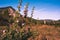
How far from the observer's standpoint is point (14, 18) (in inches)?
245

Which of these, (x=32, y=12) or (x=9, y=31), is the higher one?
(x=32, y=12)

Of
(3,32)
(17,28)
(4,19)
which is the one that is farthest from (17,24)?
(4,19)

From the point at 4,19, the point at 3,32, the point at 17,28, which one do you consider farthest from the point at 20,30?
the point at 4,19

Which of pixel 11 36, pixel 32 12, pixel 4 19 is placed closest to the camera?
pixel 11 36

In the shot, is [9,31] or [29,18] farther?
[29,18]

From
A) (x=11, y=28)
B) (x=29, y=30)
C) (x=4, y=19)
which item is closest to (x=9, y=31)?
(x=11, y=28)

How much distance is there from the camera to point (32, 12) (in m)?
6.62

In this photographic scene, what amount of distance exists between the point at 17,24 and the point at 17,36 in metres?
0.34

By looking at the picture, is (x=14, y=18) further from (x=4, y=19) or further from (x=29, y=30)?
(x=4, y=19)

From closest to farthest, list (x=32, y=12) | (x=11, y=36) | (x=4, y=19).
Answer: (x=11, y=36) < (x=32, y=12) < (x=4, y=19)

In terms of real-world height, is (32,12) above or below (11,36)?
above

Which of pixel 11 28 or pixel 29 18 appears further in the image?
pixel 29 18

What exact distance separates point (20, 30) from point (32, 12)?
2.64 feet

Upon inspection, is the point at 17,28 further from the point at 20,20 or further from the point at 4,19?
the point at 4,19
